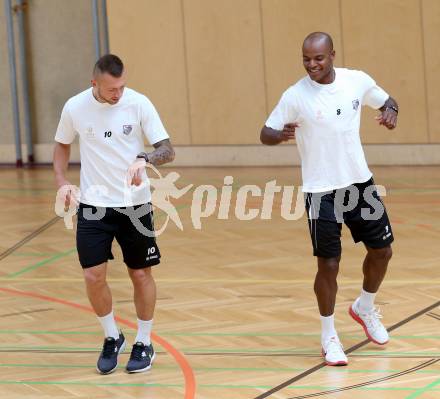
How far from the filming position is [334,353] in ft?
21.4

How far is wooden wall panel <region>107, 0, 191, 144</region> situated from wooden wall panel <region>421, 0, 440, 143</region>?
3483 millimetres

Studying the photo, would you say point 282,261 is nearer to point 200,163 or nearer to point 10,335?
point 10,335

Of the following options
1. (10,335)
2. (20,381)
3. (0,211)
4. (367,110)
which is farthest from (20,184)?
(20,381)

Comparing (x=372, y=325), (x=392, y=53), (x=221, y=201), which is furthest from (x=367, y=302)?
(x=392, y=53)

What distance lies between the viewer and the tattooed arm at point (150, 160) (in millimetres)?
6121

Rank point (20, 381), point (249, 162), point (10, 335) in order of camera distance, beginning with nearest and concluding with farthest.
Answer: point (20, 381) → point (10, 335) → point (249, 162)

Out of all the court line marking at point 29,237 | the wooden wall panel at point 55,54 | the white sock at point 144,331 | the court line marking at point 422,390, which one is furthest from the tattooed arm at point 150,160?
the wooden wall panel at point 55,54

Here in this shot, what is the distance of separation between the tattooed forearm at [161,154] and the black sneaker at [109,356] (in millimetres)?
1225

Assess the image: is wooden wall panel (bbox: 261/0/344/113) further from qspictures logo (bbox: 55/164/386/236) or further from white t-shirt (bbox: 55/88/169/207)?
white t-shirt (bbox: 55/88/169/207)

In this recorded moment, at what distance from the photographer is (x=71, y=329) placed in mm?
7625

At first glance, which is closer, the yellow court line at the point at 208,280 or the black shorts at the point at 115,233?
the black shorts at the point at 115,233

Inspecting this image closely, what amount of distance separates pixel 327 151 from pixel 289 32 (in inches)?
332

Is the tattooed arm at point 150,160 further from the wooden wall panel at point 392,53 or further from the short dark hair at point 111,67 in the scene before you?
the wooden wall panel at point 392,53

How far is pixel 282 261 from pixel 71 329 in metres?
2.40
